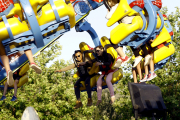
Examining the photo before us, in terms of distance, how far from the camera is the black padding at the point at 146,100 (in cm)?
610

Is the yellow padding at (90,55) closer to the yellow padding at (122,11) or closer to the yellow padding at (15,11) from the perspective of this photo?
the yellow padding at (122,11)

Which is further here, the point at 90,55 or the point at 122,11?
the point at 90,55

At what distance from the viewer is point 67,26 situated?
3674 millimetres

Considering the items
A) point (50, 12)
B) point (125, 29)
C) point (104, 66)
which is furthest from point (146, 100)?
point (50, 12)

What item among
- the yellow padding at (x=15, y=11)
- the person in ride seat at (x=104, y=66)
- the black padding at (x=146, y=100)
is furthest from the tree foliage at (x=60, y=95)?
the yellow padding at (x=15, y=11)

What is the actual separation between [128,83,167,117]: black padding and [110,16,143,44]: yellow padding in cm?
202

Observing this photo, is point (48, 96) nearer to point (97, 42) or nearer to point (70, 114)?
point (70, 114)

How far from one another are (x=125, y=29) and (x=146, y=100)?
2.45 meters

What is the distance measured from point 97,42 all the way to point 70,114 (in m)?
10.3

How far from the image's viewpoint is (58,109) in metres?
15.1

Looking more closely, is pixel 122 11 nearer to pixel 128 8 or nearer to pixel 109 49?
pixel 128 8

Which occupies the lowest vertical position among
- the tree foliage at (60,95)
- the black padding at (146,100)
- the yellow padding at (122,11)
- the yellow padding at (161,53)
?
the tree foliage at (60,95)

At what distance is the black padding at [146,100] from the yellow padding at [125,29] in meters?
2.02

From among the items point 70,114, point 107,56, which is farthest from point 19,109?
point 107,56
